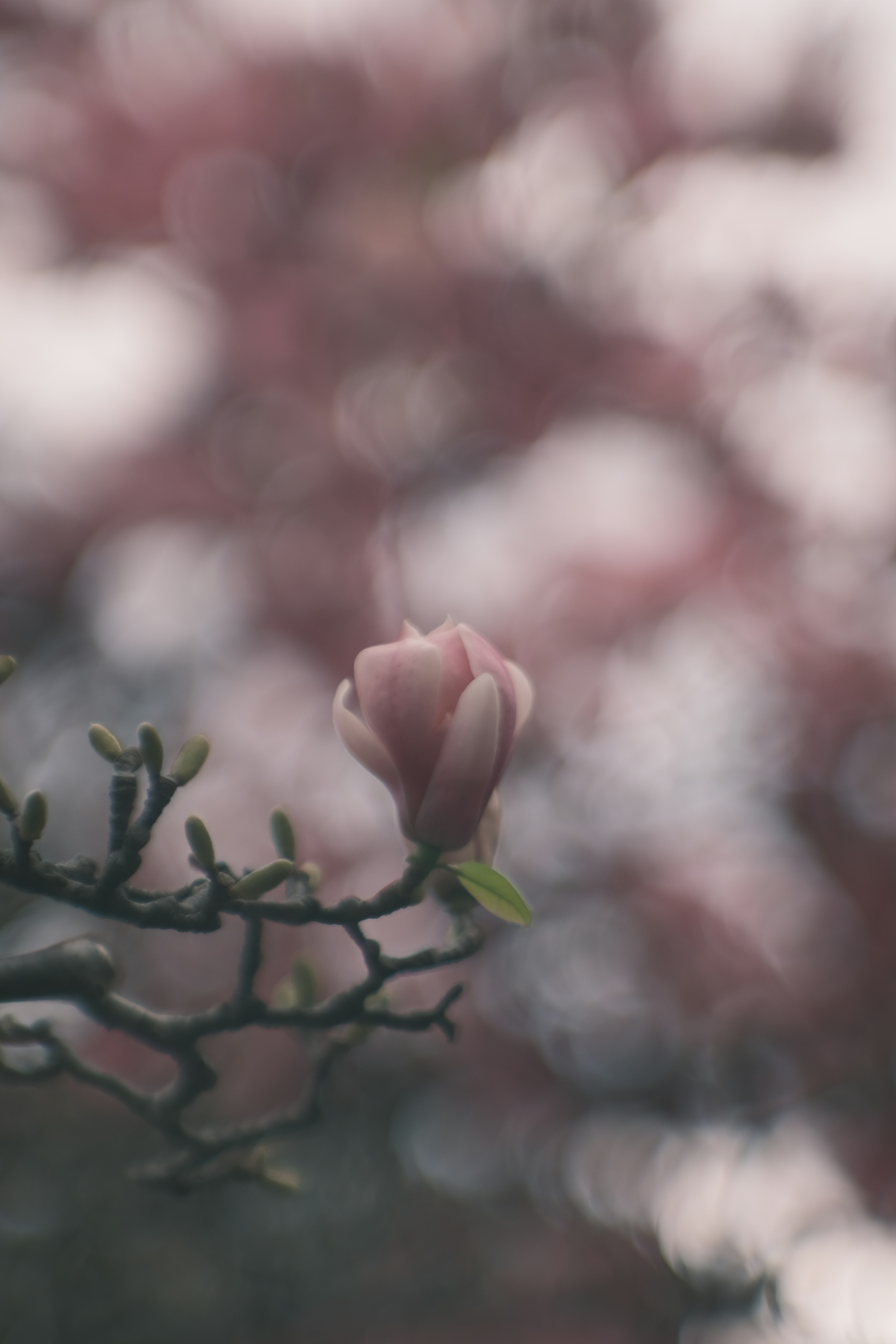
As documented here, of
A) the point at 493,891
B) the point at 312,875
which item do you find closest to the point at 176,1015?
the point at 312,875

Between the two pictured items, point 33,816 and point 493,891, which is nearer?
point 33,816

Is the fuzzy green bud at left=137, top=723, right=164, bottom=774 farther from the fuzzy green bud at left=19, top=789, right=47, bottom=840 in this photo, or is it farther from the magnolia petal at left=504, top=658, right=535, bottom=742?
the magnolia petal at left=504, top=658, right=535, bottom=742

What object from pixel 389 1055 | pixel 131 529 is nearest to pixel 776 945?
pixel 389 1055

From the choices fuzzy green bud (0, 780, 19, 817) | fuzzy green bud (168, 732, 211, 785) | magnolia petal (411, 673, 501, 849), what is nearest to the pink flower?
magnolia petal (411, 673, 501, 849)

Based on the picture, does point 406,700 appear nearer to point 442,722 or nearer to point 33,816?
point 442,722

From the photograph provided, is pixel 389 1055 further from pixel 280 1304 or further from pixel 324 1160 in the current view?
pixel 280 1304
